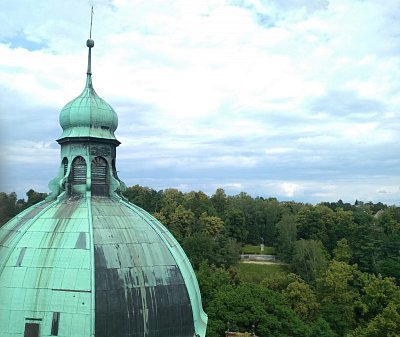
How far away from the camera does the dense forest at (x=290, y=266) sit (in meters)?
36.6

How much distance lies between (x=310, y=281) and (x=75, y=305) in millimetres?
54869

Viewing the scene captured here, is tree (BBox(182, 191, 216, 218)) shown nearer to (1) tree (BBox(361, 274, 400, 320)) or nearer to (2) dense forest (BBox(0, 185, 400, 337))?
(2) dense forest (BBox(0, 185, 400, 337))

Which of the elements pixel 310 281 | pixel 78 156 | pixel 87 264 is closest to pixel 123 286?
pixel 87 264

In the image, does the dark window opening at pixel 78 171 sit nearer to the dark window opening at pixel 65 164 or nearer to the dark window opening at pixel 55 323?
the dark window opening at pixel 65 164

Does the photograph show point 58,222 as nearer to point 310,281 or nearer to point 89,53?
point 89,53

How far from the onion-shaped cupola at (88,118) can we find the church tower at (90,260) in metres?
0.04

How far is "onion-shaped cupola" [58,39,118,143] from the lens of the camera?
1612cm

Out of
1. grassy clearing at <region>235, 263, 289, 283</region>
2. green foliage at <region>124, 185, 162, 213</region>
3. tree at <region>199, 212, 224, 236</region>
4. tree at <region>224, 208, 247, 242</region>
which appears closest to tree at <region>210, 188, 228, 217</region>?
tree at <region>224, 208, 247, 242</region>

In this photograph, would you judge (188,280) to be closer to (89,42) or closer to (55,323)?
(55,323)

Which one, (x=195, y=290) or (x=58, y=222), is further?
(x=195, y=290)

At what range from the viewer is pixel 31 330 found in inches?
505

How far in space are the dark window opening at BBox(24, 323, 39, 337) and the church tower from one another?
3cm

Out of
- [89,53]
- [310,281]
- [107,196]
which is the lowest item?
[310,281]

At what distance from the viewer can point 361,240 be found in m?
69.7
